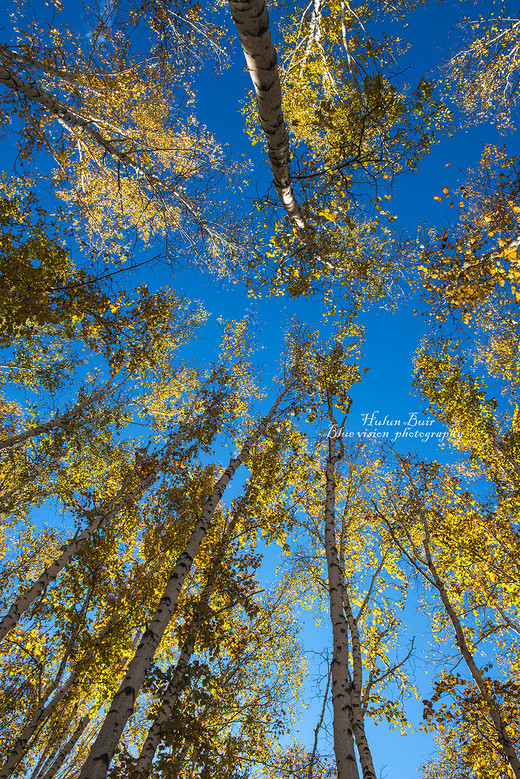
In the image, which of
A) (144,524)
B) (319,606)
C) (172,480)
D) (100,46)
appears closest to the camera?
(100,46)

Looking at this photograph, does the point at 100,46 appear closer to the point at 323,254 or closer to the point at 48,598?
the point at 323,254

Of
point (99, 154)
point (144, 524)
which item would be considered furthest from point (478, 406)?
point (99, 154)

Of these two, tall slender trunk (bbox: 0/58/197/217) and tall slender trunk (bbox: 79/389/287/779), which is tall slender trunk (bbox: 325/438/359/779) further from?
tall slender trunk (bbox: 0/58/197/217)

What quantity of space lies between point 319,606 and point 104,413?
34.8ft

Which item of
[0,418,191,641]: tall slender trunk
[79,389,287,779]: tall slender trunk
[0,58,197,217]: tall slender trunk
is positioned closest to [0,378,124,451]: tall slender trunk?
[0,418,191,641]: tall slender trunk

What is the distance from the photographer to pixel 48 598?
333 inches

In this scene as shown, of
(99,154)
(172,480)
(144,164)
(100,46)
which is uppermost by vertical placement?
(100,46)

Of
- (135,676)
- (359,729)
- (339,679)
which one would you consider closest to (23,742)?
(135,676)

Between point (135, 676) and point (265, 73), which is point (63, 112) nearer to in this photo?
point (265, 73)

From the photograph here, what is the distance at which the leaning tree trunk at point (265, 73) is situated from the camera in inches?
124

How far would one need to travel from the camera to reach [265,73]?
11.9ft

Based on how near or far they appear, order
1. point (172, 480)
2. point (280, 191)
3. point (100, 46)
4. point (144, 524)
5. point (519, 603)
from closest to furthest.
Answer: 1. point (280, 191)
2. point (100, 46)
3. point (519, 603)
4. point (172, 480)
5. point (144, 524)

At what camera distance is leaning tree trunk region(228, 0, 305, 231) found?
10.3 feet

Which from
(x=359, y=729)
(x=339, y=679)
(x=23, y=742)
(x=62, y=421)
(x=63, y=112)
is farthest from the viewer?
(x=62, y=421)
